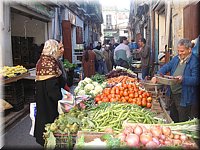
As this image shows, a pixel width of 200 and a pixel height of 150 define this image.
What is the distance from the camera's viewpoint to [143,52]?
1016 cm

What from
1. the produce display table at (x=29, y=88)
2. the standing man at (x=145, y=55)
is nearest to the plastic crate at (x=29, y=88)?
the produce display table at (x=29, y=88)

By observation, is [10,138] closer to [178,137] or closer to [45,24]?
[178,137]

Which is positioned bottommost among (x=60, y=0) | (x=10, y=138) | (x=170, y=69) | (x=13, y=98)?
(x=10, y=138)

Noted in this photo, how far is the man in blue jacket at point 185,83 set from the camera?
4.05 meters

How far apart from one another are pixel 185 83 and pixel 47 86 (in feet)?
6.06

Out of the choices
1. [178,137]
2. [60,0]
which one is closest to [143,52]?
[60,0]

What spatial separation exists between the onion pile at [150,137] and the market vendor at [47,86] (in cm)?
168

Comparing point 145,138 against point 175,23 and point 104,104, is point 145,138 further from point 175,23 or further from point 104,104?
point 175,23

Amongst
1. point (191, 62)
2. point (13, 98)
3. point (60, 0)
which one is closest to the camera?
point (191, 62)

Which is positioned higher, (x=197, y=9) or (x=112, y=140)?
(x=197, y=9)

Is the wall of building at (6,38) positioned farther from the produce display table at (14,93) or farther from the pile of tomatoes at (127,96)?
the pile of tomatoes at (127,96)

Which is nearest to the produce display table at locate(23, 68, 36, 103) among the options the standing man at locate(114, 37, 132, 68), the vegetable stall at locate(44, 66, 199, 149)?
the standing man at locate(114, 37, 132, 68)

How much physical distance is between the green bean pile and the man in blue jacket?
3.27 feet

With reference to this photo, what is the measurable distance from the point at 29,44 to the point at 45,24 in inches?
42.0
